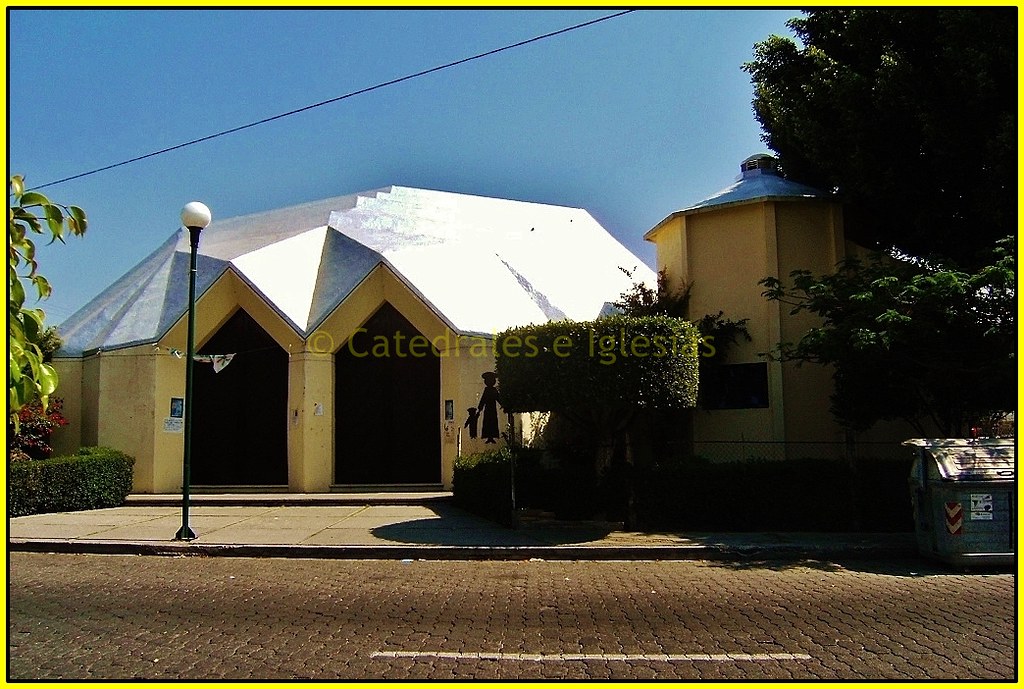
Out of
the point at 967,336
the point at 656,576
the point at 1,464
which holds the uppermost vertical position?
the point at 967,336

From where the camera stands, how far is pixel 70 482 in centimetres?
1559

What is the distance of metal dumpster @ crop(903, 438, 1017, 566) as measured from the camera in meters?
9.92

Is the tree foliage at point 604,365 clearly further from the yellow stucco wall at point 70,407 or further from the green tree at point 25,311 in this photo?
the yellow stucco wall at point 70,407

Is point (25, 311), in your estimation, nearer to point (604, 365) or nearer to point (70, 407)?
point (604, 365)

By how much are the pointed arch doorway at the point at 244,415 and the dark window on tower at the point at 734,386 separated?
31.6 feet

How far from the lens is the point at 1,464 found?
9.98 feet

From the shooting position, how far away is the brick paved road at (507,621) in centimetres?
579

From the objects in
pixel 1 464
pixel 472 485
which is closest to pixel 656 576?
pixel 472 485

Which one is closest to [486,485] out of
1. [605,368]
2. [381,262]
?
[605,368]

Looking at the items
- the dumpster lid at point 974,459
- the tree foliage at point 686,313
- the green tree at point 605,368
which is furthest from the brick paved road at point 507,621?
the tree foliage at point 686,313

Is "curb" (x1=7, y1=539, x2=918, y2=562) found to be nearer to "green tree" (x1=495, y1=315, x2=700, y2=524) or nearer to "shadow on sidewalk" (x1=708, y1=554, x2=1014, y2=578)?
"shadow on sidewalk" (x1=708, y1=554, x2=1014, y2=578)

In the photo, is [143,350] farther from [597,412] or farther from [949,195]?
[949,195]

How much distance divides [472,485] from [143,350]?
8.75 meters

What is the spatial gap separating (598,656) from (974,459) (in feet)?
22.6
